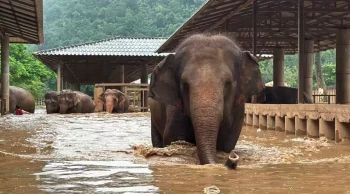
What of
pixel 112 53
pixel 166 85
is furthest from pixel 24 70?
pixel 166 85

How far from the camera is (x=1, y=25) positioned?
72.0ft

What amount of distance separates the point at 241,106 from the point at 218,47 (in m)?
1.02

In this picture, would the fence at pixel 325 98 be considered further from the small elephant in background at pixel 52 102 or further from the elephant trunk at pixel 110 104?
the small elephant in background at pixel 52 102

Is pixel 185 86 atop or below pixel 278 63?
below

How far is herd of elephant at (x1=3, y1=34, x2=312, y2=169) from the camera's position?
19.0ft

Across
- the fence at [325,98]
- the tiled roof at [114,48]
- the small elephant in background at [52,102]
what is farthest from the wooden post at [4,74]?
the fence at [325,98]

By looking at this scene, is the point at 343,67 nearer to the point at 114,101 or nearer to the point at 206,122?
the point at 114,101

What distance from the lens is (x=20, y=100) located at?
95.7 feet

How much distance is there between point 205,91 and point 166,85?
987 mm

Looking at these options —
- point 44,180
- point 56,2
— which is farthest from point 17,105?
point 56,2

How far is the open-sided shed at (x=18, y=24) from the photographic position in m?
17.0

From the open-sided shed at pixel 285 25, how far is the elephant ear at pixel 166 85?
371 inches

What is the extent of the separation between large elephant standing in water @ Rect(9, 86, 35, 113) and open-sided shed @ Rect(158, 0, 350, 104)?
7475 millimetres

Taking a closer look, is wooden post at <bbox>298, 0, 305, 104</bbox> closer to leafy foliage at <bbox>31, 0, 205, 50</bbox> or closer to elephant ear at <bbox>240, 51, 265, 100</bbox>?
elephant ear at <bbox>240, 51, 265, 100</bbox>
